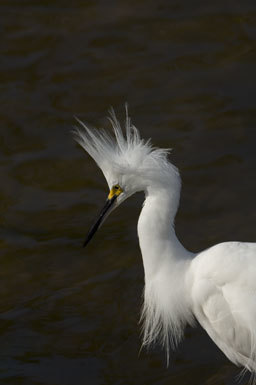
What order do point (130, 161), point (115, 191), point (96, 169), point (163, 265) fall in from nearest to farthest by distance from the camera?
1. point (130, 161)
2. point (115, 191)
3. point (163, 265)
4. point (96, 169)

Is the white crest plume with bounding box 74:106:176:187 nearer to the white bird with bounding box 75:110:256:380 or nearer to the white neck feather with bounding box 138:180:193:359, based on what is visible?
the white bird with bounding box 75:110:256:380

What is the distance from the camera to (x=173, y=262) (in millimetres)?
4672

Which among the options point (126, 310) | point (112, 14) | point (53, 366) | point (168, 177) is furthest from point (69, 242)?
point (112, 14)

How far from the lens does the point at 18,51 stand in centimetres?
841

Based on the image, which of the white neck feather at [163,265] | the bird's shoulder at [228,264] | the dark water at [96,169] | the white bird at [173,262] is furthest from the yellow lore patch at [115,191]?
the dark water at [96,169]

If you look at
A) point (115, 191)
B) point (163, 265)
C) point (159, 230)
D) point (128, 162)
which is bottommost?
point (163, 265)

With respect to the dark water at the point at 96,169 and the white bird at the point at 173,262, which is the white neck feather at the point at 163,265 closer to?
the white bird at the point at 173,262

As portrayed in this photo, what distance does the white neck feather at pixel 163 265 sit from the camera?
14.6 ft

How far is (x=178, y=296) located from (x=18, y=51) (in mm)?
4469

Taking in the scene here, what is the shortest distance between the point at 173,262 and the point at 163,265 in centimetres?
6

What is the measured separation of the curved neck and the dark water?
92cm

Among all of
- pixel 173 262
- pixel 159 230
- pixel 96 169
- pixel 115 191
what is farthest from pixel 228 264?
pixel 96 169

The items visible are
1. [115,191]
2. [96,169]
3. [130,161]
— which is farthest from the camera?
[96,169]

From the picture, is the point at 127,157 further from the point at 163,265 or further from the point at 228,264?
the point at 228,264
